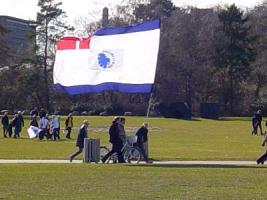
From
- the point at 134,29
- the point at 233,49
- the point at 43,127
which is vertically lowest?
the point at 43,127

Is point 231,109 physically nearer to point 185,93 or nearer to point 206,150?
point 185,93

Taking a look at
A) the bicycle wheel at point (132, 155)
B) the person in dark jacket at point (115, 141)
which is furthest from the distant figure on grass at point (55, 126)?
the person in dark jacket at point (115, 141)

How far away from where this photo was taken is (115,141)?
27.2 metres

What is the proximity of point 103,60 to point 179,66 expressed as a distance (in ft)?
227

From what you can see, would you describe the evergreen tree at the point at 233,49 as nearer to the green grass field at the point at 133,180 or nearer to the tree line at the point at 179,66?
the tree line at the point at 179,66

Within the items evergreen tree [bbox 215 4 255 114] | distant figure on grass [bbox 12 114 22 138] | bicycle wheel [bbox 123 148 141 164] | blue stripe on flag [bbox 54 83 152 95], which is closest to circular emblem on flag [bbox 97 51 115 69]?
blue stripe on flag [bbox 54 83 152 95]

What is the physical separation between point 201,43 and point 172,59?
4.36m

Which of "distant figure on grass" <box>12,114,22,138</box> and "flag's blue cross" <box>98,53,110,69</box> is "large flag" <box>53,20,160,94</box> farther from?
"distant figure on grass" <box>12,114,22,138</box>

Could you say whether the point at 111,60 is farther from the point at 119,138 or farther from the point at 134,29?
the point at 119,138

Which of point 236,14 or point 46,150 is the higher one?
point 236,14

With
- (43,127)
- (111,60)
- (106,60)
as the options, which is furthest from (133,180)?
(43,127)

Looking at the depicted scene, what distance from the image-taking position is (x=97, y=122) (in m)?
69.9

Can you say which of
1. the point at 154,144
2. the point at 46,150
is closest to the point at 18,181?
the point at 46,150

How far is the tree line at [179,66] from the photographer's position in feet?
305
